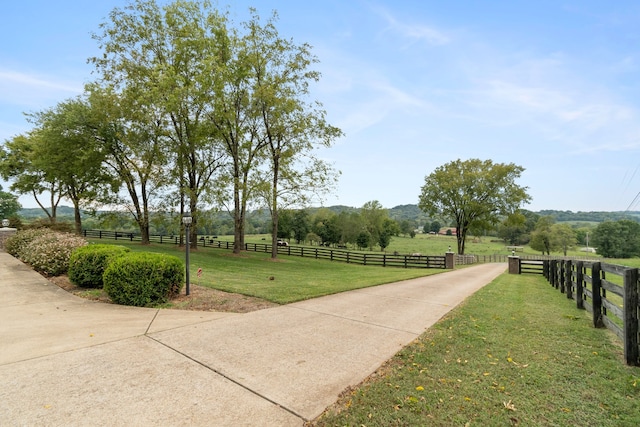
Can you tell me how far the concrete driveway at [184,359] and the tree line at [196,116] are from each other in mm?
13378

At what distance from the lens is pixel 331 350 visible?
418cm

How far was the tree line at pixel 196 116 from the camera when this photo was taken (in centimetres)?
1889

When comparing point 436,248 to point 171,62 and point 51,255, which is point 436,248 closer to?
point 171,62

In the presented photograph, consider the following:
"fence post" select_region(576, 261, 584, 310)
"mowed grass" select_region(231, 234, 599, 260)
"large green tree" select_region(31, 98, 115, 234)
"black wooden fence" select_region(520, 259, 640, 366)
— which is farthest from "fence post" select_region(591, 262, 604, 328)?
"mowed grass" select_region(231, 234, 599, 260)

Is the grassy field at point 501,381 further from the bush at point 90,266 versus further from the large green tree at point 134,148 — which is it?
the large green tree at point 134,148

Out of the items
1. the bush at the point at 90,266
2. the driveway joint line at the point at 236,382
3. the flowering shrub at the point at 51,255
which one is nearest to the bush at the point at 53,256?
the flowering shrub at the point at 51,255

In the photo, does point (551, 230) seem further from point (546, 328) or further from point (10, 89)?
point (10, 89)

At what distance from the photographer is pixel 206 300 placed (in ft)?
22.5

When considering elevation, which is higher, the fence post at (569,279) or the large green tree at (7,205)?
the large green tree at (7,205)

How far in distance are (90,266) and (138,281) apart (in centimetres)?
243

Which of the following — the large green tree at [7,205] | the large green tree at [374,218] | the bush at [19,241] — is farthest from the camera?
the large green tree at [374,218]

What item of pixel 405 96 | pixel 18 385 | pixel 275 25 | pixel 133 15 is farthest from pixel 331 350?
pixel 133 15

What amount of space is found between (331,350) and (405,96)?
1491 cm

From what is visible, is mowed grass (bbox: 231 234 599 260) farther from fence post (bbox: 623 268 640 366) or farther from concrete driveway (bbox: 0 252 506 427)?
fence post (bbox: 623 268 640 366)
